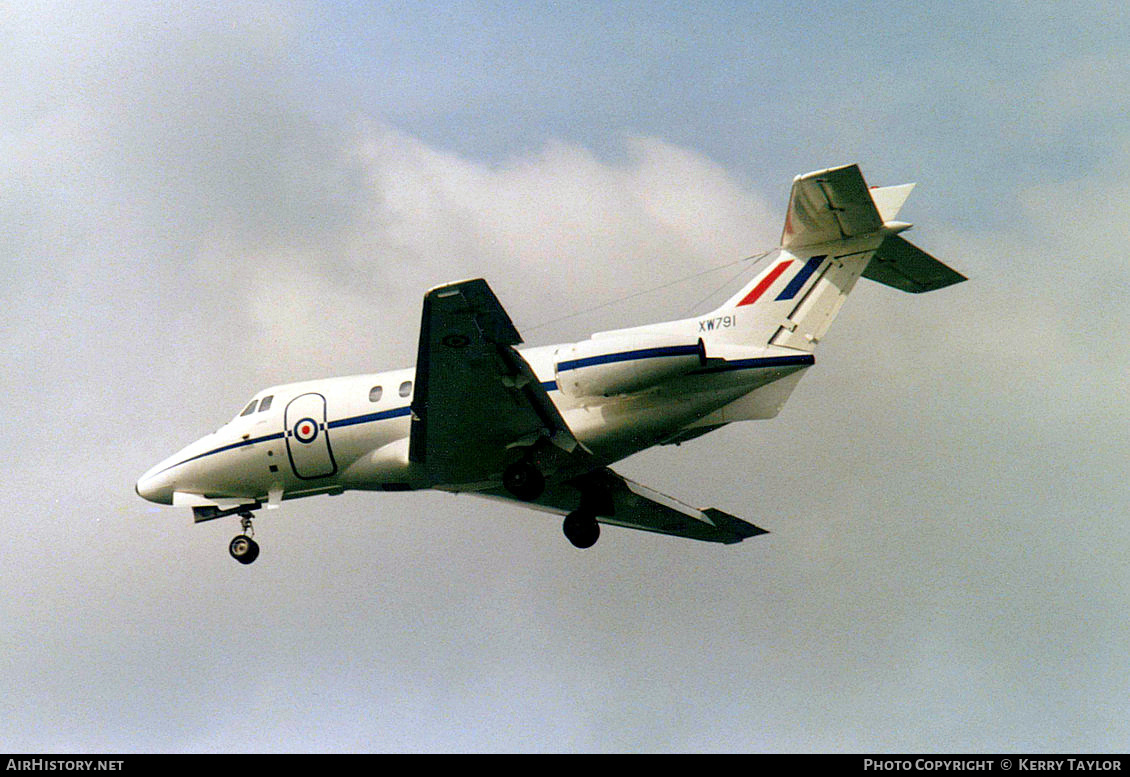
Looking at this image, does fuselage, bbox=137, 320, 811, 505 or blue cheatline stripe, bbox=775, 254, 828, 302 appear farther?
blue cheatline stripe, bbox=775, 254, 828, 302

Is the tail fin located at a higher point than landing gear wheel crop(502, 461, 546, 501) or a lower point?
higher

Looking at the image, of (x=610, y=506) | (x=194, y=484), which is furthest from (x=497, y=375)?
(x=194, y=484)

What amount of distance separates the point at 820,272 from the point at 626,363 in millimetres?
3946

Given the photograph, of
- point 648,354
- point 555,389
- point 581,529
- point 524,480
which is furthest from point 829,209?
point 581,529

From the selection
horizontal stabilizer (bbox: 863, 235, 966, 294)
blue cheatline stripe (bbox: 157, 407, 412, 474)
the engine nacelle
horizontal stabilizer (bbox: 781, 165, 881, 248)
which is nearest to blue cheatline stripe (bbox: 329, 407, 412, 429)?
blue cheatline stripe (bbox: 157, 407, 412, 474)

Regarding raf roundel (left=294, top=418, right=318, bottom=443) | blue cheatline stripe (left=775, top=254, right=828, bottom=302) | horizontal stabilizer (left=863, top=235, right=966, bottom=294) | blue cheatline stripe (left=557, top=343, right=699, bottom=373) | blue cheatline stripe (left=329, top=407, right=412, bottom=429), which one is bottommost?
blue cheatline stripe (left=557, top=343, right=699, bottom=373)

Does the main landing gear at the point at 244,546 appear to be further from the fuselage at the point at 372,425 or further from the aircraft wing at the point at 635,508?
the aircraft wing at the point at 635,508

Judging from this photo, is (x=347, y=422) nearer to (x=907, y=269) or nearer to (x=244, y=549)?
(x=244, y=549)

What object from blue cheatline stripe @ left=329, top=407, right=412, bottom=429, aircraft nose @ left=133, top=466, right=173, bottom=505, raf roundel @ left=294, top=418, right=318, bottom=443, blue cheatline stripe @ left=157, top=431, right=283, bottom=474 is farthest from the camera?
aircraft nose @ left=133, top=466, right=173, bottom=505

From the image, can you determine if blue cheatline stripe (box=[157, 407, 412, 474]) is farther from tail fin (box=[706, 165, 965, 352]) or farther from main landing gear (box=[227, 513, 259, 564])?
tail fin (box=[706, 165, 965, 352])

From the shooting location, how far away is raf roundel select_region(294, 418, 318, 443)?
25.5 meters

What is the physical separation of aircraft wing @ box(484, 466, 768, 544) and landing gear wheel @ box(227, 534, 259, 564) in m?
4.93

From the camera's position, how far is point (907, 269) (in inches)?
913
